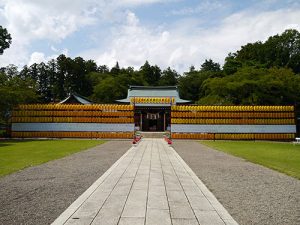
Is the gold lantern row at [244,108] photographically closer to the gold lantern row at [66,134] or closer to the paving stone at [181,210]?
the gold lantern row at [66,134]

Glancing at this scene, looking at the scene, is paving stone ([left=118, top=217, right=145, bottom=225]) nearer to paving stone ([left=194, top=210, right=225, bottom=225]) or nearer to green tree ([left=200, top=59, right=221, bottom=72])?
paving stone ([left=194, top=210, right=225, bottom=225])

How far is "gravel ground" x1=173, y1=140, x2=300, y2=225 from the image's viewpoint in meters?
5.06

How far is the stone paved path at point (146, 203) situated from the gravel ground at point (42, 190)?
1.00 feet

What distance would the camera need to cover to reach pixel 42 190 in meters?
6.84

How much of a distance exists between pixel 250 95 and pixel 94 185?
1115 inches

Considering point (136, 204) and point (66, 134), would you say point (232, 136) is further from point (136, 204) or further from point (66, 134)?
point (136, 204)

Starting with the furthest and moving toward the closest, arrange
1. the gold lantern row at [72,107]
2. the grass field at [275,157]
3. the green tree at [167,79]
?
the green tree at [167,79], the gold lantern row at [72,107], the grass field at [275,157]

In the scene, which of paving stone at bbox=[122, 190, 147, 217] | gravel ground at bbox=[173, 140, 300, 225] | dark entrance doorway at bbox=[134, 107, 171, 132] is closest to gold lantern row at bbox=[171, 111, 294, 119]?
dark entrance doorway at bbox=[134, 107, 171, 132]

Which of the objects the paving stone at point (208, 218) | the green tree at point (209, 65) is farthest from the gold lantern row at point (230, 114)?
the green tree at point (209, 65)

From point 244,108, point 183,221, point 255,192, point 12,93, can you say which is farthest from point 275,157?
point 12,93

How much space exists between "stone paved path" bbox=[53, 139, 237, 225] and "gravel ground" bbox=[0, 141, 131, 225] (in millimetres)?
304

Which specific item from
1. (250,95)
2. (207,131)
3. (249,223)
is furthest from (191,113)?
(249,223)

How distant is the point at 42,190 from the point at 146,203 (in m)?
2.81

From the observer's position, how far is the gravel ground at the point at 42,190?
4.98m
